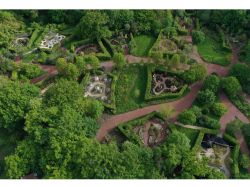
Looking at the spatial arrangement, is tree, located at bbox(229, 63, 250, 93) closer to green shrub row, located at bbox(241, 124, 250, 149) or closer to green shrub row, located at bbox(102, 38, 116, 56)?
green shrub row, located at bbox(241, 124, 250, 149)

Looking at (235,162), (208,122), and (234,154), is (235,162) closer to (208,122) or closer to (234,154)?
(234,154)

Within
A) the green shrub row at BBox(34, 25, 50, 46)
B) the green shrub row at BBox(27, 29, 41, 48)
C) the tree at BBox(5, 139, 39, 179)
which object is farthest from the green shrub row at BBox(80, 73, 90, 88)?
the tree at BBox(5, 139, 39, 179)

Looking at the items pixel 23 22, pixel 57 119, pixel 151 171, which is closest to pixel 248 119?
pixel 151 171

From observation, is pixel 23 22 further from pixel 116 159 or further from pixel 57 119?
pixel 116 159

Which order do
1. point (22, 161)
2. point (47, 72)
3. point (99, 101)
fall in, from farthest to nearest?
point (47, 72) < point (99, 101) < point (22, 161)

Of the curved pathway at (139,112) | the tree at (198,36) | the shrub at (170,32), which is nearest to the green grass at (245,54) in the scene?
the tree at (198,36)

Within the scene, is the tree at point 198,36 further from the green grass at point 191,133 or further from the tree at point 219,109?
the green grass at point 191,133

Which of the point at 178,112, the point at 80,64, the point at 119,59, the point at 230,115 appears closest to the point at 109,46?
the point at 119,59
